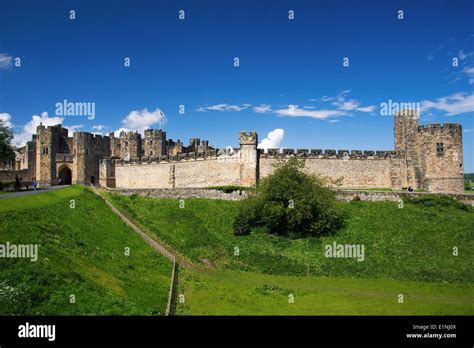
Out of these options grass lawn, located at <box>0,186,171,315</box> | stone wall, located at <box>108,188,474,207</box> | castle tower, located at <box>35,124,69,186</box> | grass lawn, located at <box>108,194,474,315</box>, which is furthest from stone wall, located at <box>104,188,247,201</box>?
castle tower, located at <box>35,124,69,186</box>

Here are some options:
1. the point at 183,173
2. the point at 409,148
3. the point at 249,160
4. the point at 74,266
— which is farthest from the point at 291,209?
the point at 183,173

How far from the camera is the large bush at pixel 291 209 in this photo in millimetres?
31453

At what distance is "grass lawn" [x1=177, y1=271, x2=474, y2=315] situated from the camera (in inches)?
745

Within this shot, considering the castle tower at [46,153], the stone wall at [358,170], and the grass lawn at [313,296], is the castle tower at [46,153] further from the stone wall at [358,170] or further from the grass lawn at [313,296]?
the grass lawn at [313,296]

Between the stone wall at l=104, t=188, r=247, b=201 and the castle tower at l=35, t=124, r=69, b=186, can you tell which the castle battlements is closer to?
the stone wall at l=104, t=188, r=247, b=201

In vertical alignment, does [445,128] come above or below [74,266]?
above

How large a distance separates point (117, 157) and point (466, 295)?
51747 millimetres

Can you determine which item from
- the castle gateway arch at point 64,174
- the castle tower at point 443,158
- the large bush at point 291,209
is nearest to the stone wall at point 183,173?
the castle gateway arch at point 64,174

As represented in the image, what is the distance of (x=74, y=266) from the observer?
17516 mm

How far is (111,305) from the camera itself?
587 inches

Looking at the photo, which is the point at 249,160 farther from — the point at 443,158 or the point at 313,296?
the point at 313,296

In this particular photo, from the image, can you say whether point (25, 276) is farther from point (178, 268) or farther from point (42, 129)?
point (42, 129)

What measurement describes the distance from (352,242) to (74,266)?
19.6 meters

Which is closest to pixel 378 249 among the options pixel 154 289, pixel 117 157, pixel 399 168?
pixel 154 289
